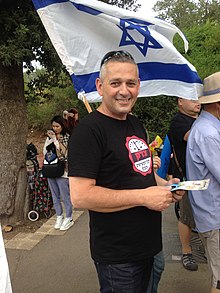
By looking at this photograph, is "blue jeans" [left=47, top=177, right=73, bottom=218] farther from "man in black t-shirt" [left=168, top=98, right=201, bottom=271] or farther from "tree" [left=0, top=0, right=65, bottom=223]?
"man in black t-shirt" [left=168, top=98, right=201, bottom=271]

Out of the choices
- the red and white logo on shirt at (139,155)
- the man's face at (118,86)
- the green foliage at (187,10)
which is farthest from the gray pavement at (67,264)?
the green foliage at (187,10)

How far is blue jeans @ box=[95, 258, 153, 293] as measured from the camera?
6.35ft

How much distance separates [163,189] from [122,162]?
10.6 inches

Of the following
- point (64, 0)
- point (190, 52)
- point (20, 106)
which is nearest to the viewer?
point (64, 0)

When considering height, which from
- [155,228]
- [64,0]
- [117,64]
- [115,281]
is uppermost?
[64,0]

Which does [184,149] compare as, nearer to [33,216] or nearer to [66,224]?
[66,224]

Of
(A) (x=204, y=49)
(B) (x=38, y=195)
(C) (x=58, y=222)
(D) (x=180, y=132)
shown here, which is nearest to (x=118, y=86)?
(D) (x=180, y=132)

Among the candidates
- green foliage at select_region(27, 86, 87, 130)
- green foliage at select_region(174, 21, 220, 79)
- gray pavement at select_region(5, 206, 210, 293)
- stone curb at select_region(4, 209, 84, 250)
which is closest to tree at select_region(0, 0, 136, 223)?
stone curb at select_region(4, 209, 84, 250)

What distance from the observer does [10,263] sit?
3.83 metres

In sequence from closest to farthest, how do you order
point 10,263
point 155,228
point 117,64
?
point 117,64, point 155,228, point 10,263

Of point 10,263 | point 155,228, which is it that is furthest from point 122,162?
point 10,263

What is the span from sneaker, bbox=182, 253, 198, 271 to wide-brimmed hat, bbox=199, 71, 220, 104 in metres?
1.86

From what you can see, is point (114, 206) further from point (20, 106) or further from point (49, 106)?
point (49, 106)

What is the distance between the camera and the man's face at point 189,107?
3.33 meters
